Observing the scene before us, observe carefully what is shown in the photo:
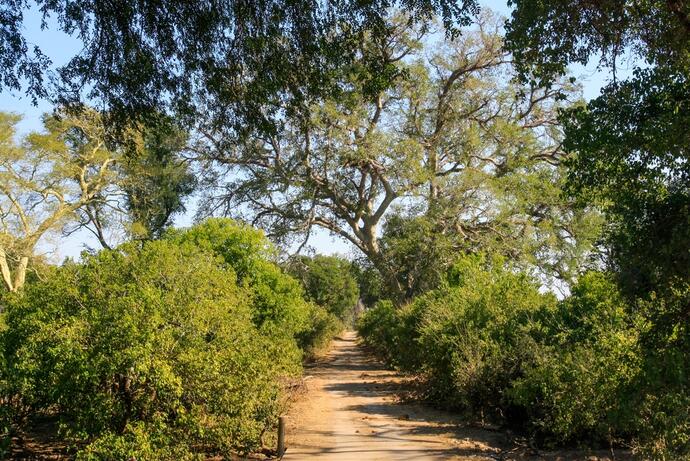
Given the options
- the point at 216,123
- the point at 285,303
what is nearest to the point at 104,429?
the point at 216,123

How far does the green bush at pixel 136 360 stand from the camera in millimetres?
8297

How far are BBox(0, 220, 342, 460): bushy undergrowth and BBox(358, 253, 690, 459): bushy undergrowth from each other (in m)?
4.87

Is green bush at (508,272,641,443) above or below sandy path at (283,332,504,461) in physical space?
above

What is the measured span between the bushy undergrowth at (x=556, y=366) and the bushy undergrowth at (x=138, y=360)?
4870 mm

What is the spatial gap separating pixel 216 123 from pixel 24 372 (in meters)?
4.51

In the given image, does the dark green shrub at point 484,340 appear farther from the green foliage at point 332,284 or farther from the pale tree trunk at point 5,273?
the green foliage at point 332,284

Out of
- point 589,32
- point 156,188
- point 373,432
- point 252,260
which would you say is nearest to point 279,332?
point 373,432

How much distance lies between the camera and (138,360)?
320 inches

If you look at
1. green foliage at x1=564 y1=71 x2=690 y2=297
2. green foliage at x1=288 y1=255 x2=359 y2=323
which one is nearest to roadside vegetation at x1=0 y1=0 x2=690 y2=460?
green foliage at x1=564 y1=71 x2=690 y2=297

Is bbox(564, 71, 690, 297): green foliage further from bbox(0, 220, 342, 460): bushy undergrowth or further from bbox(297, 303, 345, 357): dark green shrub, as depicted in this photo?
bbox(297, 303, 345, 357): dark green shrub

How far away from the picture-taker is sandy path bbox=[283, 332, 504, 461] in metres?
10.9

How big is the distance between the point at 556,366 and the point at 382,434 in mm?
4384

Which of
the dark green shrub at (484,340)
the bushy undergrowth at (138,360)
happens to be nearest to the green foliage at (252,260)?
the dark green shrub at (484,340)

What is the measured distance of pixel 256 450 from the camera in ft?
37.9
